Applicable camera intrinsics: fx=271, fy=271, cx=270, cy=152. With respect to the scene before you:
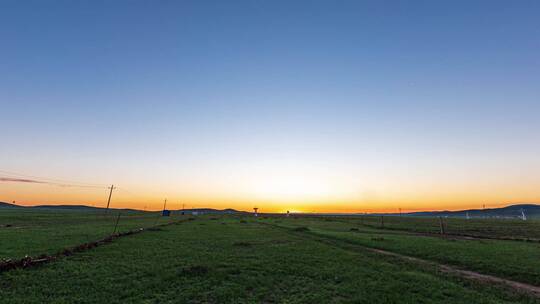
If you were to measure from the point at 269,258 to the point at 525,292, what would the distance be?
16966 millimetres

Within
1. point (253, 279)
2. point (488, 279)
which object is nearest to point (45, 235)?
point (253, 279)

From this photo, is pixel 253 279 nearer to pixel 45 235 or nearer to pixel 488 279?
pixel 488 279

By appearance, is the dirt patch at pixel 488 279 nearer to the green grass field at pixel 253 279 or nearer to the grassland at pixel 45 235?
the green grass field at pixel 253 279

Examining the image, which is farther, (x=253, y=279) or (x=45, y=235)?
(x=45, y=235)

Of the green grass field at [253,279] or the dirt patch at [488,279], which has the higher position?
the green grass field at [253,279]

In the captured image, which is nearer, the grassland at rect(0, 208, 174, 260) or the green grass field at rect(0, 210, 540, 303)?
the green grass field at rect(0, 210, 540, 303)

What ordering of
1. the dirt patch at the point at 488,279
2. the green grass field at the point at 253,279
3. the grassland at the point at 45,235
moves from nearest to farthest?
the green grass field at the point at 253,279
the dirt patch at the point at 488,279
the grassland at the point at 45,235

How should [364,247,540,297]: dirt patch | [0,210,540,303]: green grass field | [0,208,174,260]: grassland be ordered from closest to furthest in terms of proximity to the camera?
[0,210,540,303]: green grass field < [364,247,540,297]: dirt patch < [0,208,174,260]: grassland

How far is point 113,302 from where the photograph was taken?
41.3ft

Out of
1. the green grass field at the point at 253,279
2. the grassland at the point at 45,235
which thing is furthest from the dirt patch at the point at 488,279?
the grassland at the point at 45,235

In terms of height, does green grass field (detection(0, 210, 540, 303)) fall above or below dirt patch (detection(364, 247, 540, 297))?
above

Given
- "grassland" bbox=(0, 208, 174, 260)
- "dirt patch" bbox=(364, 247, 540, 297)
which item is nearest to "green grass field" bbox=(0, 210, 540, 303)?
"dirt patch" bbox=(364, 247, 540, 297)

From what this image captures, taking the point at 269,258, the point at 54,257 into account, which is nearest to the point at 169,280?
the point at 269,258

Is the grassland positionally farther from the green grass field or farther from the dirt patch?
the dirt patch
